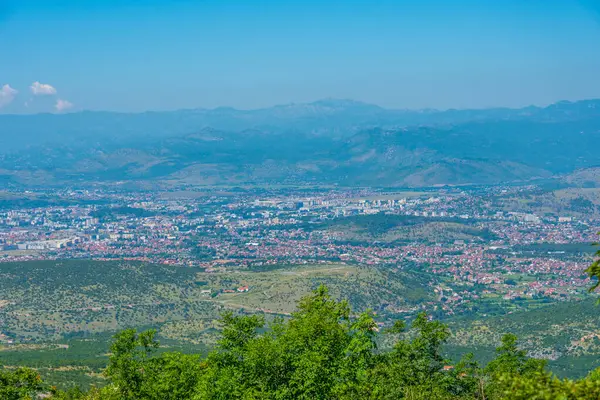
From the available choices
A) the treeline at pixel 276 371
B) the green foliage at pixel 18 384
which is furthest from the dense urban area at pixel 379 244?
the green foliage at pixel 18 384

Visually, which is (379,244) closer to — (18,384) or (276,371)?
(276,371)

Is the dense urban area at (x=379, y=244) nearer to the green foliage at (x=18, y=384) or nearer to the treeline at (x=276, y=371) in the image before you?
the treeline at (x=276, y=371)

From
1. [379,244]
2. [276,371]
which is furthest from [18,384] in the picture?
[379,244]

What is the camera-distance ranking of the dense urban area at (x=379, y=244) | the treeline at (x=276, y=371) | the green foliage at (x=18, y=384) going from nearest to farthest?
the treeline at (x=276, y=371)
the green foliage at (x=18, y=384)
the dense urban area at (x=379, y=244)

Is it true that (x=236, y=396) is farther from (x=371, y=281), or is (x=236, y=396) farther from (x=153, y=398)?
(x=371, y=281)

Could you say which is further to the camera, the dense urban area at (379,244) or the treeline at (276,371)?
the dense urban area at (379,244)

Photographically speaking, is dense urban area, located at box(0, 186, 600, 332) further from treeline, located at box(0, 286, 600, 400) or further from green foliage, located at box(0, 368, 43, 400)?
green foliage, located at box(0, 368, 43, 400)

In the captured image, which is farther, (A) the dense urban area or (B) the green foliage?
(A) the dense urban area

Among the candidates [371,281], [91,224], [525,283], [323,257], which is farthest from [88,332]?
[91,224]

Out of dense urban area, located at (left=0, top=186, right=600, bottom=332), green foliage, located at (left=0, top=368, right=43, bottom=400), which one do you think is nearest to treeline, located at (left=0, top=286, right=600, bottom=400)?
green foliage, located at (left=0, top=368, right=43, bottom=400)

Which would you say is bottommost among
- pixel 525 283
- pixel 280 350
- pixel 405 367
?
pixel 525 283

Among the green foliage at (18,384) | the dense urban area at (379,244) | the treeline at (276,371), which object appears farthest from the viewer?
the dense urban area at (379,244)
